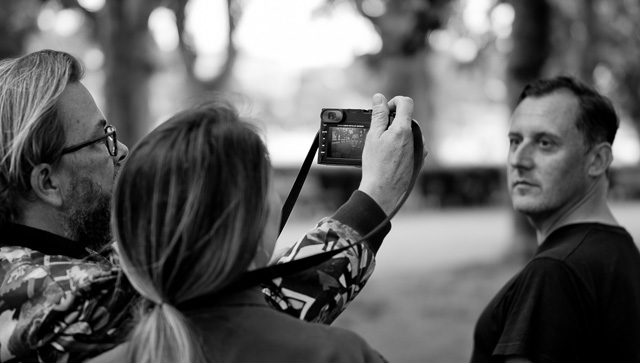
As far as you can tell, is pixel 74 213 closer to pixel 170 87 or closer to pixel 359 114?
pixel 359 114

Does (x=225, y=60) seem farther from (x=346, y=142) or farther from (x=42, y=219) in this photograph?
(x=42, y=219)

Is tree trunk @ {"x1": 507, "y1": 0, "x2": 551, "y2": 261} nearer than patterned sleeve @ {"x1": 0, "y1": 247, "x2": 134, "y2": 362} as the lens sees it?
No

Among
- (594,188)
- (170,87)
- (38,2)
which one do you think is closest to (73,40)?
(38,2)

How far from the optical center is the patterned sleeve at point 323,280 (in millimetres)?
1812

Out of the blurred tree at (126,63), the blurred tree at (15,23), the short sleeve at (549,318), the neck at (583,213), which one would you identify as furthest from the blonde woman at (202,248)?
the blurred tree at (15,23)

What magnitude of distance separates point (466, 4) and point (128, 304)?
35.0 ft

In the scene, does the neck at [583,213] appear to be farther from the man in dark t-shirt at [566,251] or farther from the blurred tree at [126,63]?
the blurred tree at [126,63]

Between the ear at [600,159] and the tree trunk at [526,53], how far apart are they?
807cm

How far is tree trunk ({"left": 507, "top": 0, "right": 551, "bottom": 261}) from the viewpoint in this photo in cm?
1090

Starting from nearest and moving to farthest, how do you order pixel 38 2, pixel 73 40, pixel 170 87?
pixel 38 2 < pixel 73 40 < pixel 170 87

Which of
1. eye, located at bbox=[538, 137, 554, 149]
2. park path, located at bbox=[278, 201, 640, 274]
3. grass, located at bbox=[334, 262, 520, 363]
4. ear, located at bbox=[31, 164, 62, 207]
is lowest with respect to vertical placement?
park path, located at bbox=[278, 201, 640, 274]

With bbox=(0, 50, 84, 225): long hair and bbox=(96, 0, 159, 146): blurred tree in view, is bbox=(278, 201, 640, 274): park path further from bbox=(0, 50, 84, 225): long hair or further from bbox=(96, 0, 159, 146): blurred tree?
bbox=(0, 50, 84, 225): long hair

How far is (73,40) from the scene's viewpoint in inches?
815

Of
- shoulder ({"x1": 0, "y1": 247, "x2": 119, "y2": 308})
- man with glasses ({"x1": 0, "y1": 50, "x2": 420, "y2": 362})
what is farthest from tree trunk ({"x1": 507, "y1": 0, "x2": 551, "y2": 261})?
shoulder ({"x1": 0, "y1": 247, "x2": 119, "y2": 308})
